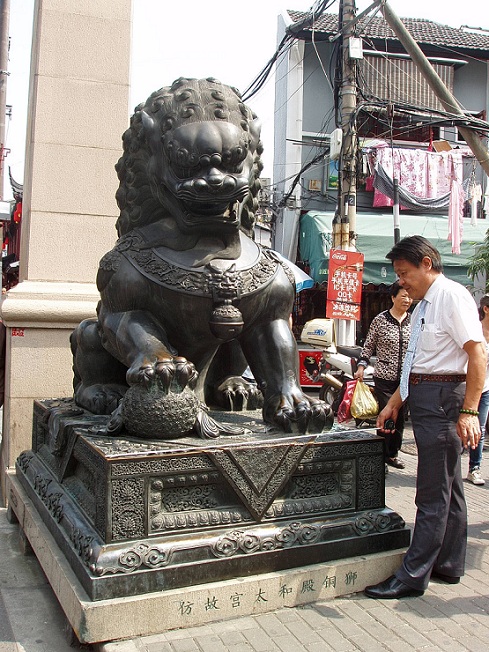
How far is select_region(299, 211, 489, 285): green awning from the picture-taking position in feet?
46.5

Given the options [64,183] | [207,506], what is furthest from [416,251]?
[64,183]

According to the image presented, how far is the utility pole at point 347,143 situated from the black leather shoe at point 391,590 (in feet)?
24.6

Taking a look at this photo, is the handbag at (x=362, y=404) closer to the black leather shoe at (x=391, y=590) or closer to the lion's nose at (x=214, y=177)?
the black leather shoe at (x=391, y=590)

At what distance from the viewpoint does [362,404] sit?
5.77 metres

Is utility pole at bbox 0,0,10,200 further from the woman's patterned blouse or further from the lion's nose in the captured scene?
the lion's nose

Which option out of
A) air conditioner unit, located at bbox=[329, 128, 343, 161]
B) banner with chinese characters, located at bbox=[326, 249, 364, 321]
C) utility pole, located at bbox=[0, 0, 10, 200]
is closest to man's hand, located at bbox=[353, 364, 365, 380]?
banner with chinese characters, located at bbox=[326, 249, 364, 321]

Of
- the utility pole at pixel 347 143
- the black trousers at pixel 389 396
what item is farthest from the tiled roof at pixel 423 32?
the black trousers at pixel 389 396

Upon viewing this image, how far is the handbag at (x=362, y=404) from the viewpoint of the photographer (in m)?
5.76

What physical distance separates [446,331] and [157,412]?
1.32m

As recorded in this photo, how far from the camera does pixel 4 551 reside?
348 cm

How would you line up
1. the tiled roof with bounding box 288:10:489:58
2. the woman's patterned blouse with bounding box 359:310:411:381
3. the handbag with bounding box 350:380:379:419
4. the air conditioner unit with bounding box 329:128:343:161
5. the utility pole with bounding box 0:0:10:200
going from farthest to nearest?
the tiled roof with bounding box 288:10:489:58, the utility pole with bounding box 0:0:10:200, the air conditioner unit with bounding box 329:128:343:161, the handbag with bounding box 350:380:379:419, the woman's patterned blouse with bounding box 359:310:411:381

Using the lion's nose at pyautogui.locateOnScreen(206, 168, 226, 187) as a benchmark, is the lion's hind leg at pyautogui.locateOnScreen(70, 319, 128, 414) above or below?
below

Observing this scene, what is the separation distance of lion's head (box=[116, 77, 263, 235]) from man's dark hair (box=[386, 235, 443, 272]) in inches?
29.0

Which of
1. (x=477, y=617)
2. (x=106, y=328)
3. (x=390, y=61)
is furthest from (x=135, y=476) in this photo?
(x=390, y=61)
